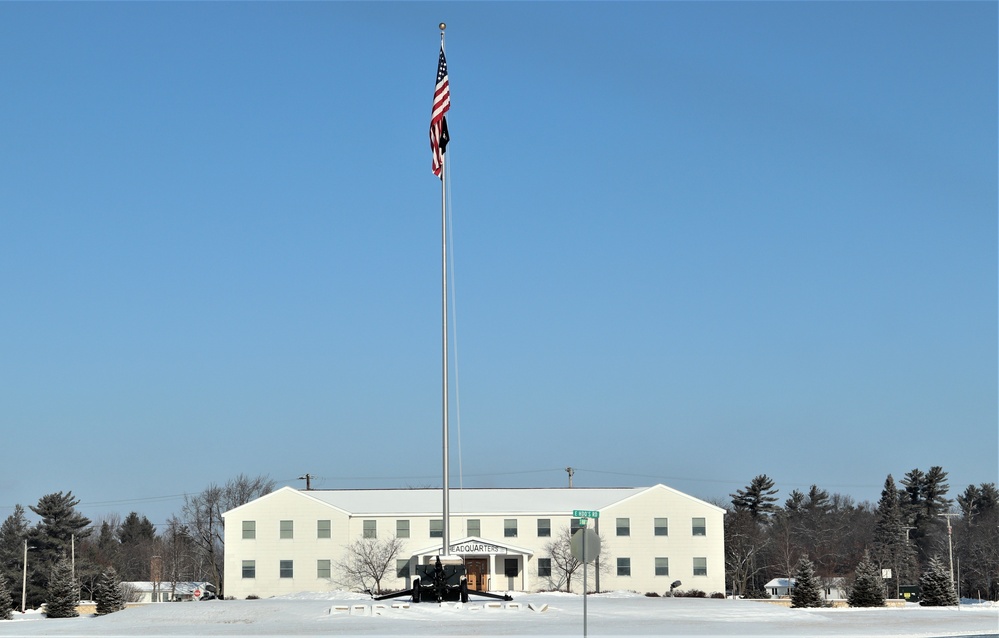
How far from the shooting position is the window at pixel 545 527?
7338 centimetres

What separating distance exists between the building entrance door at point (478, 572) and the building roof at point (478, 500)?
3.72m

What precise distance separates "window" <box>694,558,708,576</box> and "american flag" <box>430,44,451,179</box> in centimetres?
4247

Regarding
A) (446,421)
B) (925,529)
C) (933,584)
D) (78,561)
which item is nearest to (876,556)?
(925,529)

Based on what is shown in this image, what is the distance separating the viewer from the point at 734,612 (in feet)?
131

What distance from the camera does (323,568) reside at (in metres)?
72.1

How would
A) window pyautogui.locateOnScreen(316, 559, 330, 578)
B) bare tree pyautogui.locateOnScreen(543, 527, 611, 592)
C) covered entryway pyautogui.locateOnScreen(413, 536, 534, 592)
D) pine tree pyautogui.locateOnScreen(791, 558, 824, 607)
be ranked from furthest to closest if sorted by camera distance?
window pyautogui.locateOnScreen(316, 559, 330, 578)
bare tree pyautogui.locateOnScreen(543, 527, 611, 592)
covered entryway pyautogui.locateOnScreen(413, 536, 534, 592)
pine tree pyautogui.locateOnScreen(791, 558, 824, 607)

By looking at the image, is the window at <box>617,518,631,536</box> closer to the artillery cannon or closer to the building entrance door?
the building entrance door

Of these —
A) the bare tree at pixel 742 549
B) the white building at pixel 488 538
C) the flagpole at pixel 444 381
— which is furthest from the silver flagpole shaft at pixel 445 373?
the bare tree at pixel 742 549

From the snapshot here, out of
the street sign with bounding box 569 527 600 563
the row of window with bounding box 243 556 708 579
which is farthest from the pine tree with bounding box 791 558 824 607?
the street sign with bounding box 569 527 600 563

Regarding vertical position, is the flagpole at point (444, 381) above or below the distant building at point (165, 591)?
above

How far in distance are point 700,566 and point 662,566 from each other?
91.6 inches

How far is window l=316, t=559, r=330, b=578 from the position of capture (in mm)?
71938

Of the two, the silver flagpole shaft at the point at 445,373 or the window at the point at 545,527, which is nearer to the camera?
the silver flagpole shaft at the point at 445,373

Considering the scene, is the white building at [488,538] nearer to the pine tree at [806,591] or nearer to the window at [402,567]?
the window at [402,567]
